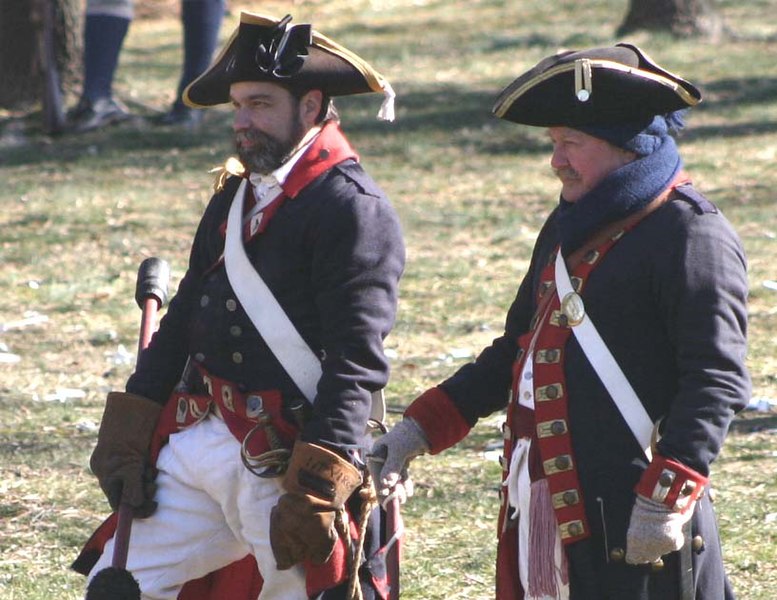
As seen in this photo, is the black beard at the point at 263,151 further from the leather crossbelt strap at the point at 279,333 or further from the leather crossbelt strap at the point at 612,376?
the leather crossbelt strap at the point at 612,376

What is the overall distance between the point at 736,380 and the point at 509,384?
731mm

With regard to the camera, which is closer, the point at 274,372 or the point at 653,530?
the point at 653,530

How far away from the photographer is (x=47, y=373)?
7.75 meters

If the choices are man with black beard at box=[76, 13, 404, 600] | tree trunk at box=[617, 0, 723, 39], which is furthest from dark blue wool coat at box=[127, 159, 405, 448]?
tree trunk at box=[617, 0, 723, 39]

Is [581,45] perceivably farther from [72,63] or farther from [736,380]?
[736,380]

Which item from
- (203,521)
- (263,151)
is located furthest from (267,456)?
(263,151)

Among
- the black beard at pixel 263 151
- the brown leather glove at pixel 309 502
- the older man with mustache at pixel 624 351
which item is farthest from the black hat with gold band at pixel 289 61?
the brown leather glove at pixel 309 502

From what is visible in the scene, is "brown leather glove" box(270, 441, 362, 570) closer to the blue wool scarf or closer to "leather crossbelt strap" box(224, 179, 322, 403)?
"leather crossbelt strap" box(224, 179, 322, 403)

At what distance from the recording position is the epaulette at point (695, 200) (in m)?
3.49

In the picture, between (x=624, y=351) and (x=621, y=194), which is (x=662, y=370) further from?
(x=621, y=194)

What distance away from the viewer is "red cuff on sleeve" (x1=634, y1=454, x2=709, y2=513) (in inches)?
131

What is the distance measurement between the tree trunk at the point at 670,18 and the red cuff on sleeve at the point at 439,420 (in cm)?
1219

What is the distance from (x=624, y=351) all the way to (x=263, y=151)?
3.66 ft

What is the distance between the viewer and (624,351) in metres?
3.51
